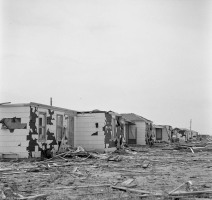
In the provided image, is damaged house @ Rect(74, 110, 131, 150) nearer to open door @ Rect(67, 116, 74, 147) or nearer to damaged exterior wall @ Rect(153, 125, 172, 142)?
open door @ Rect(67, 116, 74, 147)

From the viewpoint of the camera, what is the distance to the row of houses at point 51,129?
1906 cm

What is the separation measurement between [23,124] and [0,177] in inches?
315

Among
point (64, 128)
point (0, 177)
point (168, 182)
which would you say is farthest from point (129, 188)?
point (64, 128)

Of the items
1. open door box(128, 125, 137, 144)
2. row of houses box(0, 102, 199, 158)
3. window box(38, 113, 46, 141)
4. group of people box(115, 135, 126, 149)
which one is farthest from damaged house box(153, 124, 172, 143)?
window box(38, 113, 46, 141)

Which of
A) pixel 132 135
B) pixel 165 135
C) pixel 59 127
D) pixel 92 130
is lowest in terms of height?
pixel 165 135

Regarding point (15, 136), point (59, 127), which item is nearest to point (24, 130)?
point (15, 136)

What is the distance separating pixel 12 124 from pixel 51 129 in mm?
2632

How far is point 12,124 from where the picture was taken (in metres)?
19.2

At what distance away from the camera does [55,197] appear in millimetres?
7566

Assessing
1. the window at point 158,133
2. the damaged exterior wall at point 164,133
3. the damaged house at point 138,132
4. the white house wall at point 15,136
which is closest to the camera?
the white house wall at point 15,136

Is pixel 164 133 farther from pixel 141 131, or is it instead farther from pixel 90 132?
pixel 90 132

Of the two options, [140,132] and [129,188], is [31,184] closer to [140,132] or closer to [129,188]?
[129,188]

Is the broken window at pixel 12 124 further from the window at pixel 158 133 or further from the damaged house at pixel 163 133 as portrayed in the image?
the window at pixel 158 133

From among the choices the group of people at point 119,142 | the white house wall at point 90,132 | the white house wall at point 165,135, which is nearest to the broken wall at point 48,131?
the white house wall at point 90,132
